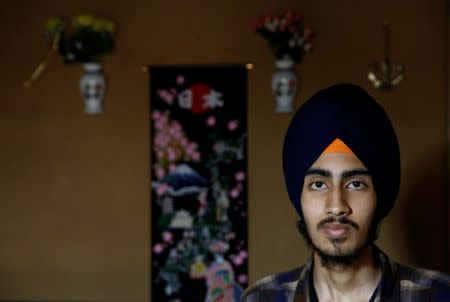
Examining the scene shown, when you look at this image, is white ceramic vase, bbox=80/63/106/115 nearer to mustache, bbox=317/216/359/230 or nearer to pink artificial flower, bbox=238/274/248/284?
pink artificial flower, bbox=238/274/248/284

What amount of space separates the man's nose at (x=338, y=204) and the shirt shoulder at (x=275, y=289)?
0.23 metres

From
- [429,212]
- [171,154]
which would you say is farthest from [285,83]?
[429,212]

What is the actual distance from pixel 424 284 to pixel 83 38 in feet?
7.21

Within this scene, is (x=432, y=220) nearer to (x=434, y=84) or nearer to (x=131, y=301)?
(x=434, y=84)

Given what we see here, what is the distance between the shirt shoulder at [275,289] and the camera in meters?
1.53

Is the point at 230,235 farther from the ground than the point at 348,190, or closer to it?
closer to it

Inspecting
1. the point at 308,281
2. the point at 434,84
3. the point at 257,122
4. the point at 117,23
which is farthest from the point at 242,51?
the point at 308,281

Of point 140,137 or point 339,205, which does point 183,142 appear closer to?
point 140,137

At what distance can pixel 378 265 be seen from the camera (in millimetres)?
1482

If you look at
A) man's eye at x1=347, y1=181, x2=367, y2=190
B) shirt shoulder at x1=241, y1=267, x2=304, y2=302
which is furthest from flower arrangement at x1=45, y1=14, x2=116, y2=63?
man's eye at x1=347, y1=181, x2=367, y2=190

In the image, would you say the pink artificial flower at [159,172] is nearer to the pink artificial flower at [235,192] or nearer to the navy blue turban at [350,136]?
the pink artificial flower at [235,192]

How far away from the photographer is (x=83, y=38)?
129 inches

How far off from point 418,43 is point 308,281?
2197 millimetres

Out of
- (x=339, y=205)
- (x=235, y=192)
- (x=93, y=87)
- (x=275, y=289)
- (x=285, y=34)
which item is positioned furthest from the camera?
(x=235, y=192)
